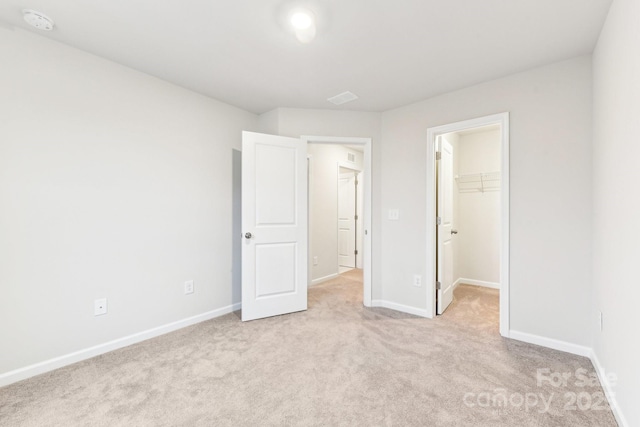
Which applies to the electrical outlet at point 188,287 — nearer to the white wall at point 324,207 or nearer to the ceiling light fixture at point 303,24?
the white wall at point 324,207

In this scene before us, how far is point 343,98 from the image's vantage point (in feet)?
9.86

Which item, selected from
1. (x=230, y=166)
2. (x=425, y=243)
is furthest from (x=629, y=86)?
(x=230, y=166)

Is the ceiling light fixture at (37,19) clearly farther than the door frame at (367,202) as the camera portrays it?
No

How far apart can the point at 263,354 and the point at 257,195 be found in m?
1.52

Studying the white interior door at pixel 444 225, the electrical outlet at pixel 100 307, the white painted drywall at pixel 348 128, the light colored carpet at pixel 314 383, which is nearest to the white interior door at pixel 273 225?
the white painted drywall at pixel 348 128

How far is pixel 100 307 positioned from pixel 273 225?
1615 millimetres

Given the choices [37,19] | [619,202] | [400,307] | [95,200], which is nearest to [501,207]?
[619,202]

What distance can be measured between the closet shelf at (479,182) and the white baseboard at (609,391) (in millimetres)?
2601

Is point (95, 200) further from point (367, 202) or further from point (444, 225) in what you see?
point (444, 225)

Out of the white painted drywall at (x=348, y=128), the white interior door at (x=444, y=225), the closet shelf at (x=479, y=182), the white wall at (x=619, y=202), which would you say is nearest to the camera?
the white wall at (x=619, y=202)

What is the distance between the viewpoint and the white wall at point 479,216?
4227 millimetres

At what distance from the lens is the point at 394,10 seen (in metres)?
1.71

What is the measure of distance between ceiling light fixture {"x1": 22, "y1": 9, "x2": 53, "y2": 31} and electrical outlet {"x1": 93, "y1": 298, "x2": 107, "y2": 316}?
1.94 metres

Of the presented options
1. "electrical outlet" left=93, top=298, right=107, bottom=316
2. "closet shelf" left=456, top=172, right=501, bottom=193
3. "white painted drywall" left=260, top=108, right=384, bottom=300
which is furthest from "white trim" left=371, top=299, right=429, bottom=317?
"electrical outlet" left=93, top=298, right=107, bottom=316
